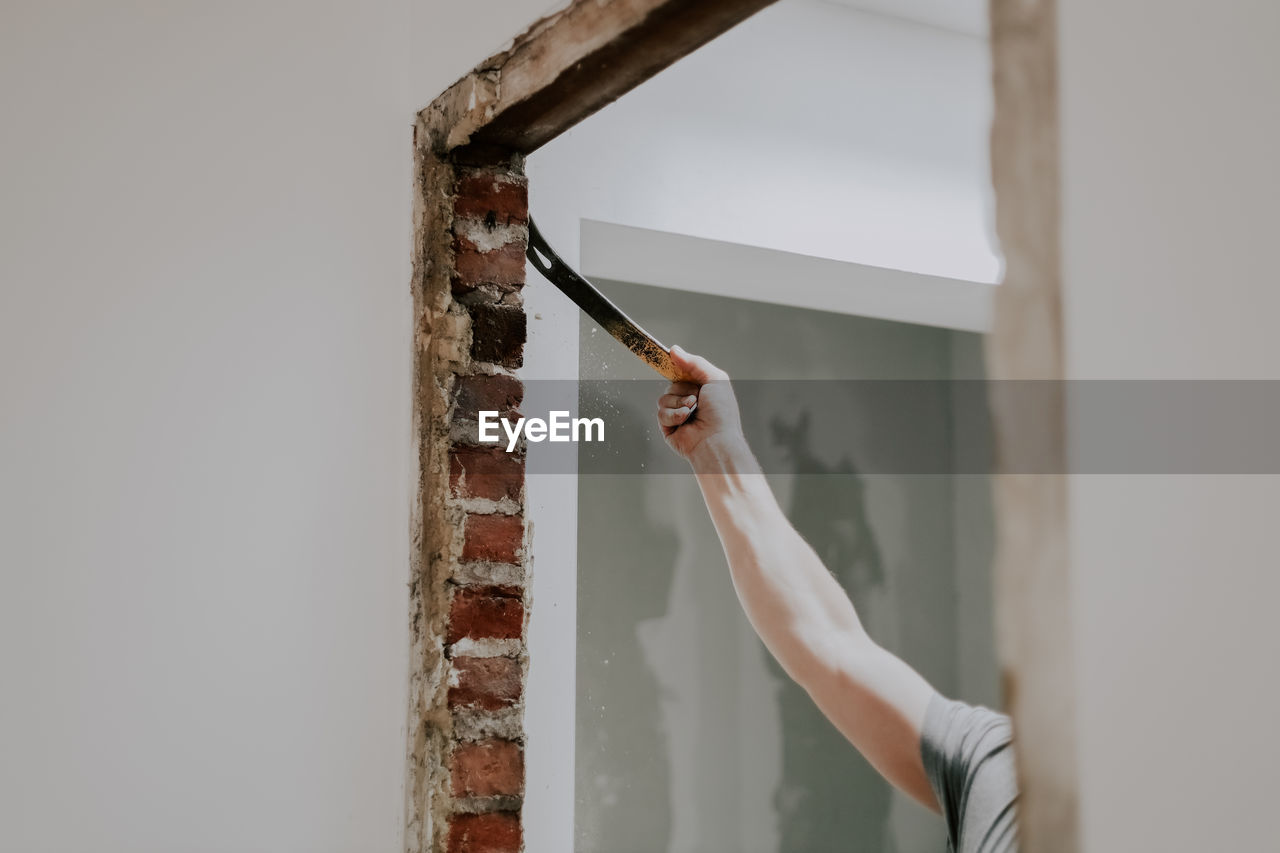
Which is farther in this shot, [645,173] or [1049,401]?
[645,173]

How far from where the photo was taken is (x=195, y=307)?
4.51ft

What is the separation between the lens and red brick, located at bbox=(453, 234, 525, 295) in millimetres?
1468

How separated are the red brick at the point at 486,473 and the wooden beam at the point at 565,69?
40 centimetres

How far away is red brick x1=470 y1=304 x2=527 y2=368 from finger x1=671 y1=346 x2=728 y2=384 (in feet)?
1.24

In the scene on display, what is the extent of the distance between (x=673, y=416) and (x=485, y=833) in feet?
2.68

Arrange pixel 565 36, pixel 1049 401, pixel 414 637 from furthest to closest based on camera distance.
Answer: pixel 414 637, pixel 565 36, pixel 1049 401

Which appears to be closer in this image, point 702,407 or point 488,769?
point 488,769

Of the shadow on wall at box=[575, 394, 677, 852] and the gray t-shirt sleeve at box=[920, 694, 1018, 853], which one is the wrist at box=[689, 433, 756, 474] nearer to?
the gray t-shirt sleeve at box=[920, 694, 1018, 853]

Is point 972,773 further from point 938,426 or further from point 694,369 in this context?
point 938,426

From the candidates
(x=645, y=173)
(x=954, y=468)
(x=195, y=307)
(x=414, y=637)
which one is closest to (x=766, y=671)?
(x=954, y=468)

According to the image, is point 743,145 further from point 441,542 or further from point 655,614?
point 655,614

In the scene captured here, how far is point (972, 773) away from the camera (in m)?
1.21

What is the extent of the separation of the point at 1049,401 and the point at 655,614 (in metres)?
2.45

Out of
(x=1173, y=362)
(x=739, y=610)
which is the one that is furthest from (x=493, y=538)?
(x=739, y=610)
